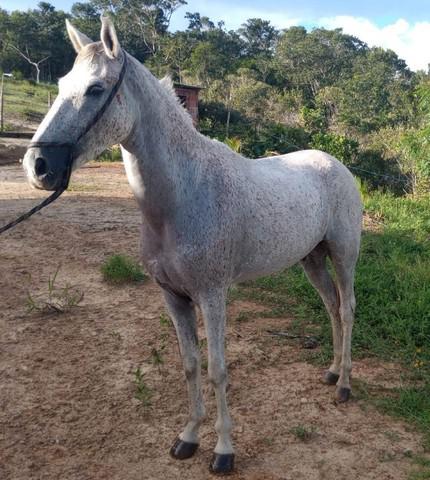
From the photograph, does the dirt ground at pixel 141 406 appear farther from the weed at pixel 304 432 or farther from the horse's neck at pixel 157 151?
the horse's neck at pixel 157 151

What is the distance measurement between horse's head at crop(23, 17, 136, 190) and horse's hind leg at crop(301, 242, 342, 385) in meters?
1.96

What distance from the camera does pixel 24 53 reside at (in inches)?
1684

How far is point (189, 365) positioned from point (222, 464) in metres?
0.55

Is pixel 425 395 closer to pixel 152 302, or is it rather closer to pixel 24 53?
pixel 152 302

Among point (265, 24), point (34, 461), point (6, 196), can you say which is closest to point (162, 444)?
point (34, 461)

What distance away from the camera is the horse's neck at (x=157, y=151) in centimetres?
212

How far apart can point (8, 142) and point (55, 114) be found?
15.9 m

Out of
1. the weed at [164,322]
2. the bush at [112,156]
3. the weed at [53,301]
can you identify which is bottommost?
the weed at [53,301]

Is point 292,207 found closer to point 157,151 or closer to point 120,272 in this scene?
point 157,151

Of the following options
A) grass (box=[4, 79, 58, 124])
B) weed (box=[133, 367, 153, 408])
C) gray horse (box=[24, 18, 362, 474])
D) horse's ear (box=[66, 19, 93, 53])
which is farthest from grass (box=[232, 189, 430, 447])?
grass (box=[4, 79, 58, 124])

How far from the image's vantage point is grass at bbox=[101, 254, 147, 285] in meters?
5.08

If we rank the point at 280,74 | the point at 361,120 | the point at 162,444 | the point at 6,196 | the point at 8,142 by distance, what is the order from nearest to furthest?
the point at 162,444
the point at 6,196
the point at 8,142
the point at 361,120
the point at 280,74

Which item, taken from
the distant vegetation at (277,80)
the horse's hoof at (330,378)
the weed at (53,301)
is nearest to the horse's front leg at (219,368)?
the horse's hoof at (330,378)

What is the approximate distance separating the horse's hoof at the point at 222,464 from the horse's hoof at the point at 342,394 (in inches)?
39.3
